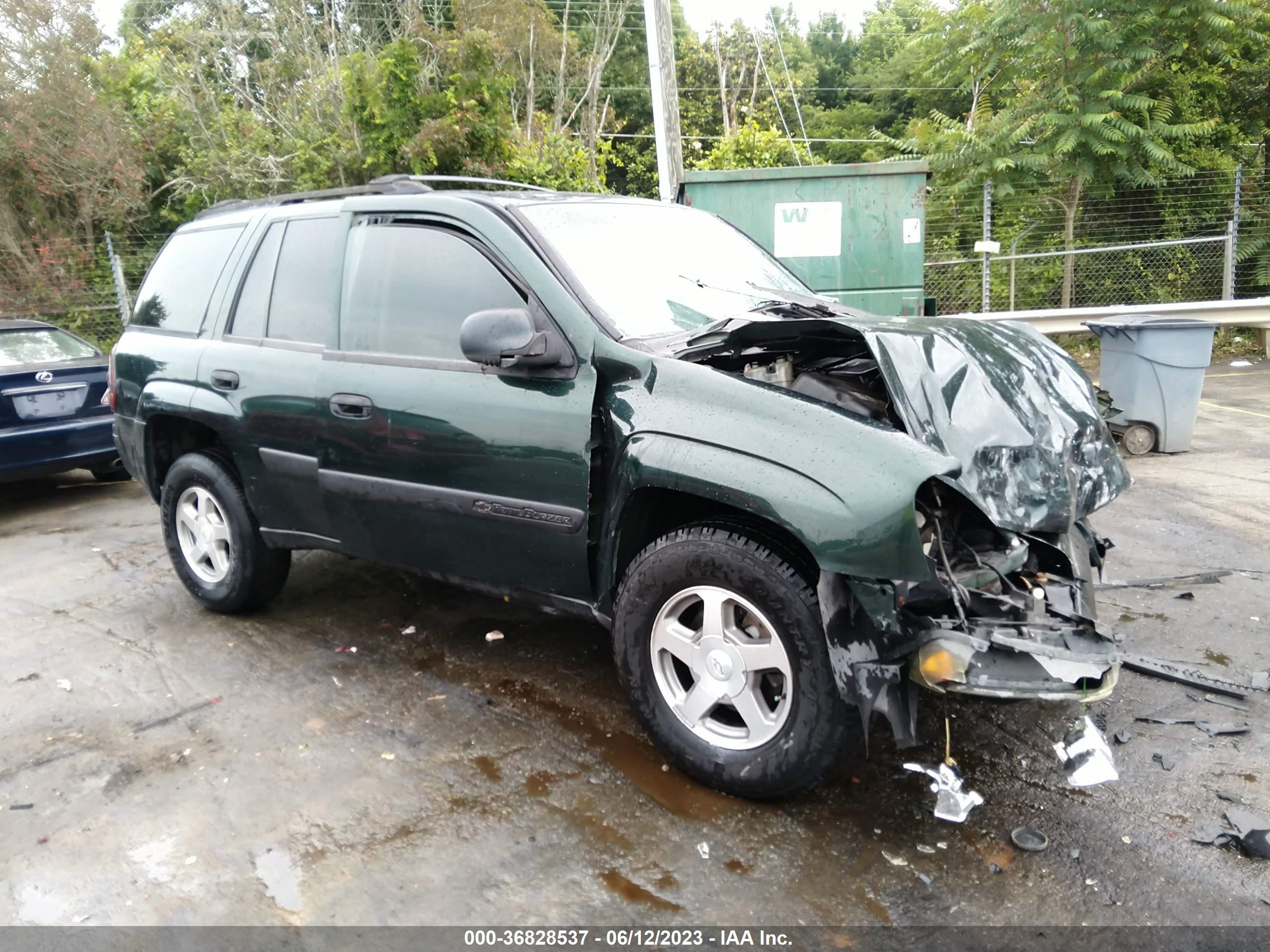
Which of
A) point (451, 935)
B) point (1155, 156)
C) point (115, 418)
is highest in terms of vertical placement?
point (1155, 156)

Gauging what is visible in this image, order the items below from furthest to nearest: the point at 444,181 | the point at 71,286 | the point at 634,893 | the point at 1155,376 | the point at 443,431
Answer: the point at 71,286 < the point at 1155,376 < the point at 444,181 < the point at 443,431 < the point at 634,893

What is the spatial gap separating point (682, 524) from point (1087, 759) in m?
1.52

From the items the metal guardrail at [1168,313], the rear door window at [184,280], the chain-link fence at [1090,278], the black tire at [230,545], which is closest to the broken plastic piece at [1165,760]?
the black tire at [230,545]

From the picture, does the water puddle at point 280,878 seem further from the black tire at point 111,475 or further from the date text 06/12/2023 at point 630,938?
the black tire at point 111,475

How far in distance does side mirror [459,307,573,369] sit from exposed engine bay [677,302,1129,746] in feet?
1.52

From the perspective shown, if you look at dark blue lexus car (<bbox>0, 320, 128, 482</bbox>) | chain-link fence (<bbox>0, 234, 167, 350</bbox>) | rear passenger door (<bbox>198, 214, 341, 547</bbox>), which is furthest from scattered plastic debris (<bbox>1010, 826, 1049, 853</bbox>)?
chain-link fence (<bbox>0, 234, 167, 350</bbox>)

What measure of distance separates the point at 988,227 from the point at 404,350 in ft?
33.9

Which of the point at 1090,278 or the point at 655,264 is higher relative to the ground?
the point at 655,264

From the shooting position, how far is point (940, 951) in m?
2.38

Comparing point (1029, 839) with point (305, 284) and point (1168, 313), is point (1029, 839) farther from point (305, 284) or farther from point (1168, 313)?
point (1168, 313)

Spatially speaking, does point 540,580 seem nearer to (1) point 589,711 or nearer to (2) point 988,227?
(1) point 589,711

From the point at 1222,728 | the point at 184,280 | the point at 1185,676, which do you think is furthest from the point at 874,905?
the point at 184,280

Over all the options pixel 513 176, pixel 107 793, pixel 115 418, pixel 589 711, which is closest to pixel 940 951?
pixel 589 711

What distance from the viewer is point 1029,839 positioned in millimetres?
2795
